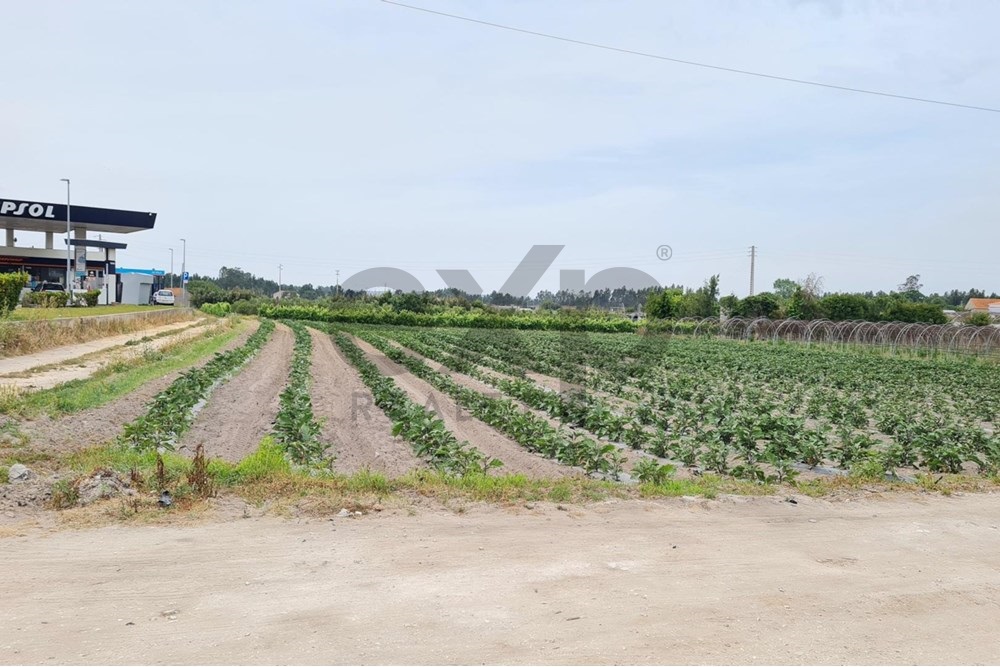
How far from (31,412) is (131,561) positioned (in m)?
6.94

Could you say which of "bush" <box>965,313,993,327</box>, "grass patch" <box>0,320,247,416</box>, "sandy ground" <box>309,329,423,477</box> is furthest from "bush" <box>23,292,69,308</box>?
"bush" <box>965,313,993,327</box>

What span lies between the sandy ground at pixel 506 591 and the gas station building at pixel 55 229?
1853 inches

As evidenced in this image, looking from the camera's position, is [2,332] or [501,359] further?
[501,359]

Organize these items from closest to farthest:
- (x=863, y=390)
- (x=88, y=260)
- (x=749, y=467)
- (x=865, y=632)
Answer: (x=865, y=632) → (x=749, y=467) → (x=863, y=390) → (x=88, y=260)

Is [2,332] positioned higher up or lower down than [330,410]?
higher up

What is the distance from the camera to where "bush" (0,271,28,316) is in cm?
2345

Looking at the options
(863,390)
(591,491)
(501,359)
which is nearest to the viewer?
(591,491)

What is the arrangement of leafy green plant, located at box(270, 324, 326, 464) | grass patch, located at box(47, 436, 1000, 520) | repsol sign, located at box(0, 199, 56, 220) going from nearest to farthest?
grass patch, located at box(47, 436, 1000, 520) < leafy green plant, located at box(270, 324, 326, 464) < repsol sign, located at box(0, 199, 56, 220)

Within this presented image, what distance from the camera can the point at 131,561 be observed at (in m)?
5.36

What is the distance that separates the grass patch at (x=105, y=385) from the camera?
1106cm

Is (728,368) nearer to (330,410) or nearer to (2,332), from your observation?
(330,410)

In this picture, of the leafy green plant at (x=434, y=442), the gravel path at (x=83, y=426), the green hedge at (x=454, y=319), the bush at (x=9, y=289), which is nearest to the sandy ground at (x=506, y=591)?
the leafy green plant at (x=434, y=442)

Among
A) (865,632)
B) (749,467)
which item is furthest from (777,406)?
(865,632)

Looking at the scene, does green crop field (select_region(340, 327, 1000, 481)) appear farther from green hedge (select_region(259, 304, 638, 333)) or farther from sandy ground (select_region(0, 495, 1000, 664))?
green hedge (select_region(259, 304, 638, 333))
